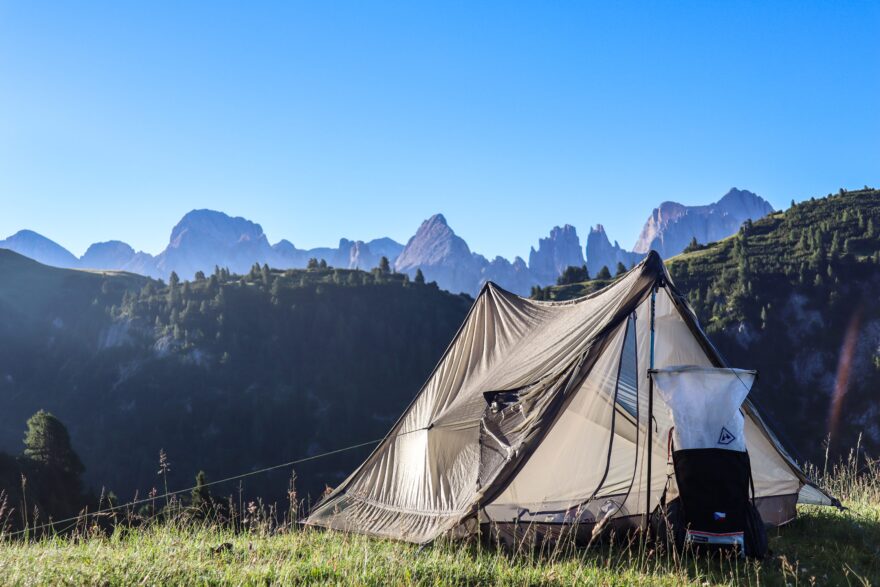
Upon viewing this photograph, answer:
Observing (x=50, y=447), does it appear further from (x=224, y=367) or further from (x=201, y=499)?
(x=224, y=367)

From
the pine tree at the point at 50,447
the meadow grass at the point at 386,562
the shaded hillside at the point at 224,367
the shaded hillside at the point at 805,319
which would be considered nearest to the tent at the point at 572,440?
the meadow grass at the point at 386,562

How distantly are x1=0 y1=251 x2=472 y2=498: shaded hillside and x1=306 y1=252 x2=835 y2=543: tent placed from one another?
9424 centimetres

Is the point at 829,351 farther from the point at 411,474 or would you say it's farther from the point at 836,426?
the point at 411,474

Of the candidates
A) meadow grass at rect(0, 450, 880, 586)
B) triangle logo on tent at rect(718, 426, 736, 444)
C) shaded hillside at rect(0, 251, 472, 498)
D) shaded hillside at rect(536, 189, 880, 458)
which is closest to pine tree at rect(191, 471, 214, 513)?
meadow grass at rect(0, 450, 880, 586)

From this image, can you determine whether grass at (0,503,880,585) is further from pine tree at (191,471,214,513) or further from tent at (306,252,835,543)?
pine tree at (191,471,214,513)

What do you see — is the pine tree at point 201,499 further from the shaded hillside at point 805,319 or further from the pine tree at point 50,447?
the shaded hillside at point 805,319

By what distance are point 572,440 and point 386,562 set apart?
3.02 m

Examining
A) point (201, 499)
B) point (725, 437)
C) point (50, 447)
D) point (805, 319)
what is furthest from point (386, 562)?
point (805, 319)

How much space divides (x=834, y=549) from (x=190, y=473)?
11207 centimetres

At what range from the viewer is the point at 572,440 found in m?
7.38

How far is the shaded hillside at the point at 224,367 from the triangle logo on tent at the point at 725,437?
9732 cm

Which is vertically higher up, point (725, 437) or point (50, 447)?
point (725, 437)

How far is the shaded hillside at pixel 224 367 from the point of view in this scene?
112 m

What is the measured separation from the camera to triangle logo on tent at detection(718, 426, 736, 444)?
551 centimetres
